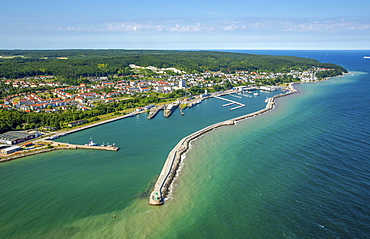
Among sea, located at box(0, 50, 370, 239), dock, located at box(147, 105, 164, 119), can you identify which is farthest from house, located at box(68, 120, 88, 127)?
dock, located at box(147, 105, 164, 119)

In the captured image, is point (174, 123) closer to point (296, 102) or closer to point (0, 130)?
point (0, 130)

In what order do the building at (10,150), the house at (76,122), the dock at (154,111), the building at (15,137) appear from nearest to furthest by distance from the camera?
1. the building at (10,150)
2. the building at (15,137)
3. the house at (76,122)
4. the dock at (154,111)

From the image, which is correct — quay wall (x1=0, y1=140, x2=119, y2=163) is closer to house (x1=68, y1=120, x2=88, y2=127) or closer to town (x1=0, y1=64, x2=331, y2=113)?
house (x1=68, y1=120, x2=88, y2=127)

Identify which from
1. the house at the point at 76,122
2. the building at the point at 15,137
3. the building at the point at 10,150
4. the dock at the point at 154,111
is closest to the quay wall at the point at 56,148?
the building at the point at 10,150

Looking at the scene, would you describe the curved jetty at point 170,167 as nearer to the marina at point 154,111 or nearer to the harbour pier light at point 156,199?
the harbour pier light at point 156,199

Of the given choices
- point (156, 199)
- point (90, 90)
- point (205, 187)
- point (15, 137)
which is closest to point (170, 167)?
point (205, 187)

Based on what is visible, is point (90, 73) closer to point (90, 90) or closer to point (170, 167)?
point (90, 90)
